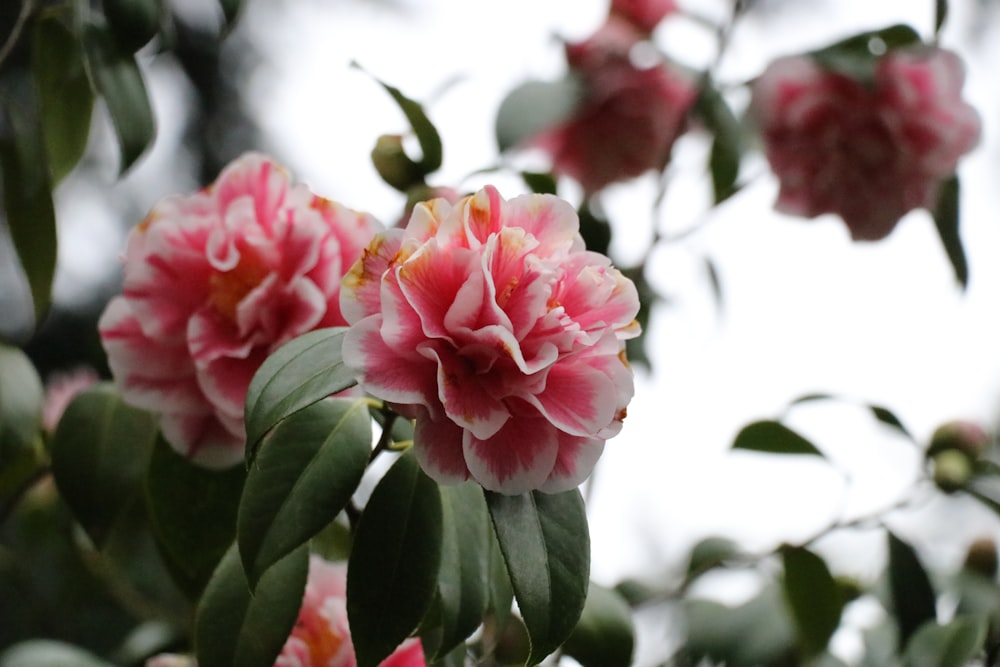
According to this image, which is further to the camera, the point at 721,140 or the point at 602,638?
the point at 721,140

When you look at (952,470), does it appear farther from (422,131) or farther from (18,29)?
(18,29)

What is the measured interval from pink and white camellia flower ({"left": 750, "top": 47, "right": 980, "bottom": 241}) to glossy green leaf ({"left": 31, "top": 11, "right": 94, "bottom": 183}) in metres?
0.54

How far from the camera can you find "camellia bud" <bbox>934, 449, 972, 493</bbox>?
0.83 m

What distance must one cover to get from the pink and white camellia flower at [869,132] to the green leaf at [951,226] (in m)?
0.01

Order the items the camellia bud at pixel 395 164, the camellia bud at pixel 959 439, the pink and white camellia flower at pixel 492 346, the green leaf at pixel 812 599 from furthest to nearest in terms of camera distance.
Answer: the camellia bud at pixel 959 439 → the green leaf at pixel 812 599 → the camellia bud at pixel 395 164 → the pink and white camellia flower at pixel 492 346

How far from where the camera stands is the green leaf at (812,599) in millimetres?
737

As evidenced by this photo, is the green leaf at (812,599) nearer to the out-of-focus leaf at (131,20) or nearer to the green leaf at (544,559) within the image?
the green leaf at (544,559)

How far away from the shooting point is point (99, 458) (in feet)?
2.05

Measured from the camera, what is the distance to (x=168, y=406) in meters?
0.54

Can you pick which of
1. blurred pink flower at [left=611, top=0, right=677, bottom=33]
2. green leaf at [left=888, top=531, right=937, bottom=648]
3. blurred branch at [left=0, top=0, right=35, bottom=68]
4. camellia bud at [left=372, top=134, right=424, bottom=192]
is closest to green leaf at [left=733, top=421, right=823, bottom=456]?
green leaf at [left=888, top=531, right=937, bottom=648]

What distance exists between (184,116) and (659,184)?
0.93m

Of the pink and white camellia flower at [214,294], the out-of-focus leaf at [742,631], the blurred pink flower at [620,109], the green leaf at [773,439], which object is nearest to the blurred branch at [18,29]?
the pink and white camellia flower at [214,294]

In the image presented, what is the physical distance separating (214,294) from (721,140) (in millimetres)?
512

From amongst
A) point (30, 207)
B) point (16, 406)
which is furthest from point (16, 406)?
point (30, 207)
